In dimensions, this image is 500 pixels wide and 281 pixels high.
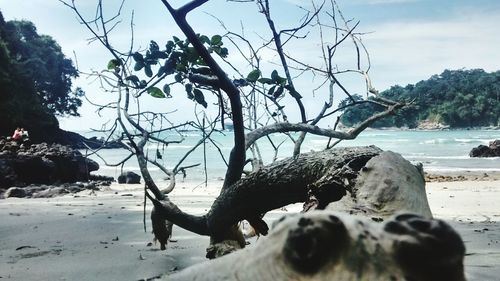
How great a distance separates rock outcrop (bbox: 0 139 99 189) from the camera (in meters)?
12.3

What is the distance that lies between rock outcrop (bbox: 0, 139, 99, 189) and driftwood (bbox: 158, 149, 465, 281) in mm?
12684

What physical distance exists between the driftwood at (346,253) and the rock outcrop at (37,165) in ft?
41.6

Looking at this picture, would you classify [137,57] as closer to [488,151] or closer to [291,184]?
[291,184]

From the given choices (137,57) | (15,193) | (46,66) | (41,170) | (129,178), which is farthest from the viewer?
(46,66)

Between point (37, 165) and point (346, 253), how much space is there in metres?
14.5

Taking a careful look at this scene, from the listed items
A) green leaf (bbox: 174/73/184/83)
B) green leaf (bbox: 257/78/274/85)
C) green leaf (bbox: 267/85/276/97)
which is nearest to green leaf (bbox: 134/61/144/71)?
green leaf (bbox: 174/73/184/83)

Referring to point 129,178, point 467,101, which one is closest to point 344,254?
point 129,178

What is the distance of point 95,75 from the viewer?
3.85 metres

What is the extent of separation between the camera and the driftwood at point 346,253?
748 mm

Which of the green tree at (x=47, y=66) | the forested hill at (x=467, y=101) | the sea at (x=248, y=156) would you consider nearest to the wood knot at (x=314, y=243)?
the sea at (x=248, y=156)

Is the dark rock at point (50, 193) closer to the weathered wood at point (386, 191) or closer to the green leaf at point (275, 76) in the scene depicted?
the green leaf at point (275, 76)

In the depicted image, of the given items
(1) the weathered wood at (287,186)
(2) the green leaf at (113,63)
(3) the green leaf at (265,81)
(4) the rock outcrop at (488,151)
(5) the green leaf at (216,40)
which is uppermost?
(5) the green leaf at (216,40)

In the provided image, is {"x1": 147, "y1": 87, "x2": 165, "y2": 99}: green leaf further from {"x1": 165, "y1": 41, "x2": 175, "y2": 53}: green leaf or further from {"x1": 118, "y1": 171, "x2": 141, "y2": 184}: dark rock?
{"x1": 118, "y1": 171, "x2": 141, "y2": 184}: dark rock

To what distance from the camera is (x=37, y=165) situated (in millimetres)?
13688
